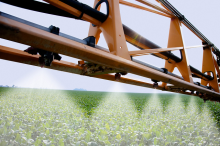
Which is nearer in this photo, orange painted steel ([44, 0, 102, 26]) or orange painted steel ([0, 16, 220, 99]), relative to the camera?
orange painted steel ([0, 16, 220, 99])

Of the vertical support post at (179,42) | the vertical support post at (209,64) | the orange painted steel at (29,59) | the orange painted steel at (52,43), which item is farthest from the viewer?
the vertical support post at (209,64)

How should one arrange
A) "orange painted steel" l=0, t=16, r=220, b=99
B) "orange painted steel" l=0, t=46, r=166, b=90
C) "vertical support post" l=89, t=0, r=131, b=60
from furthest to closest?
"vertical support post" l=89, t=0, r=131, b=60
"orange painted steel" l=0, t=46, r=166, b=90
"orange painted steel" l=0, t=16, r=220, b=99

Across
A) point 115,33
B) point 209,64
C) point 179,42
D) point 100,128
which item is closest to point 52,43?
point 115,33

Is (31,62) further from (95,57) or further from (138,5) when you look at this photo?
(138,5)

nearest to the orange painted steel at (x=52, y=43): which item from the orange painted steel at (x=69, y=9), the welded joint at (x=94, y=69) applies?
the welded joint at (x=94, y=69)

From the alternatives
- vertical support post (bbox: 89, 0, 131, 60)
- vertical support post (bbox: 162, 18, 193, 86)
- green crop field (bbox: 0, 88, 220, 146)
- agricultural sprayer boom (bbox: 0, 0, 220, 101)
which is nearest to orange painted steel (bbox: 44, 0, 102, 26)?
agricultural sprayer boom (bbox: 0, 0, 220, 101)

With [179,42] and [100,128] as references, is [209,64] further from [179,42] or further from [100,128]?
[100,128]

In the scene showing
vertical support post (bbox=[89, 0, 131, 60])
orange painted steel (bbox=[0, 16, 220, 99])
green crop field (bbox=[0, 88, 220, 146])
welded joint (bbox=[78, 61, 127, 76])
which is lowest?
green crop field (bbox=[0, 88, 220, 146])

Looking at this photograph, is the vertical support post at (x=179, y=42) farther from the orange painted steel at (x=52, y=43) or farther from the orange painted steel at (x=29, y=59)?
the orange painted steel at (x=29, y=59)

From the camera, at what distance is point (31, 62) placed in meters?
1.40

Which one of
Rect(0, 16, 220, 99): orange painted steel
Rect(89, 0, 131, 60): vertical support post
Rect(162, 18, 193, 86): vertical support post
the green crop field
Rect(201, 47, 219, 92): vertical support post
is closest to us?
Rect(0, 16, 220, 99): orange painted steel

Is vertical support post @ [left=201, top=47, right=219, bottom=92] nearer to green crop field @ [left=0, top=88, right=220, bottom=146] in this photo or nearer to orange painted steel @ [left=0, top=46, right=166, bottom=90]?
green crop field @ [left=0, top=88, right=220, bottom=146]

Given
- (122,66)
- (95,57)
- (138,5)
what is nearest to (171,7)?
(138,5)

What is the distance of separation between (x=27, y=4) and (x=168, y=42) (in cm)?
291
